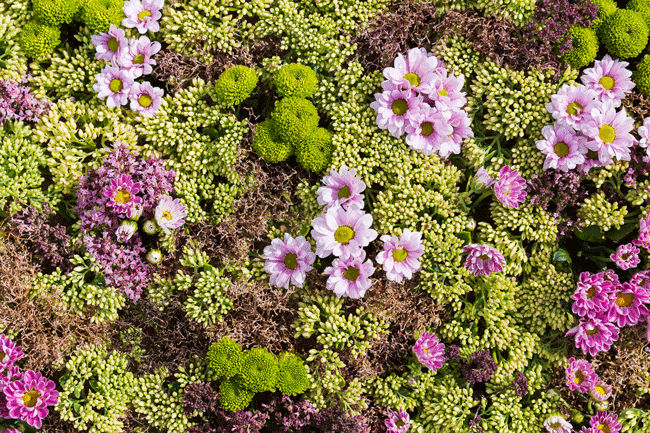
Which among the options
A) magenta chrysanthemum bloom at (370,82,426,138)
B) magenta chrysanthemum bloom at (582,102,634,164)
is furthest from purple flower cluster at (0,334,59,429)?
magenta chrysanthemum bloom at (582,102,634,164)

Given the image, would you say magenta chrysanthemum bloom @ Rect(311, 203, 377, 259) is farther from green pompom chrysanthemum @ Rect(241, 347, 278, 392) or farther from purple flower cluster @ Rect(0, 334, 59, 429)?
purple flower cluster @ Rect(0, 334, 59, 429)

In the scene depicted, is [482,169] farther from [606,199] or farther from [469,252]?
[606,199]

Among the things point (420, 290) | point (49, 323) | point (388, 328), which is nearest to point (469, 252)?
point (420, 290)

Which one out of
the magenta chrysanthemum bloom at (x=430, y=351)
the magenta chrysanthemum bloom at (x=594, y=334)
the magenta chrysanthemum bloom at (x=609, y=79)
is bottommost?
the magenta chrysanthemum bloom at (x=430, y=351)

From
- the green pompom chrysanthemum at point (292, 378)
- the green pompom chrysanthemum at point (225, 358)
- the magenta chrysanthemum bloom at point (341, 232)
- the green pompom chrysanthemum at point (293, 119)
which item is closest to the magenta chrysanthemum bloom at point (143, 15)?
the green pompom chrysanthemum at point (293, 119)

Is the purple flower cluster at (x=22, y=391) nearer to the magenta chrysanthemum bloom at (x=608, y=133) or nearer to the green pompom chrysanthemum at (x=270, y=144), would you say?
the green pompom chrysanthemum at (x=270, y=144)

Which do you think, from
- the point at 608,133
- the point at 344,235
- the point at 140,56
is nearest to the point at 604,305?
the point at 608,133
